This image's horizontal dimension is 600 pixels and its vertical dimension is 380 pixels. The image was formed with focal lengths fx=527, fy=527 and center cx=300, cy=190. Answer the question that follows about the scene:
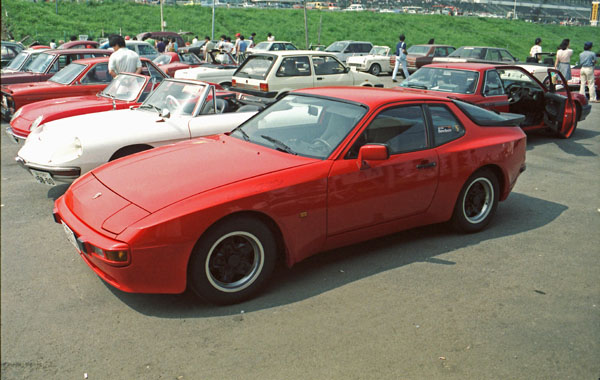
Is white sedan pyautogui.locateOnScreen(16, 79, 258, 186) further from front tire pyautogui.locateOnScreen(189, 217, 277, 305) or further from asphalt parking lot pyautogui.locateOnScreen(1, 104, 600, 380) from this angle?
front tire pyautogui.locateOnScreen(189, 217, 277, 305)

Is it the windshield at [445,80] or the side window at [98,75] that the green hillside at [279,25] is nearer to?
the side window at [98,75]

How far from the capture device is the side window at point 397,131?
4488 millimetres

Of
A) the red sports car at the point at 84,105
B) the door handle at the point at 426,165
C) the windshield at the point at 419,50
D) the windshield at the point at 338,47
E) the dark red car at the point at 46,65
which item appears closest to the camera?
the door handle at the point at 426,165

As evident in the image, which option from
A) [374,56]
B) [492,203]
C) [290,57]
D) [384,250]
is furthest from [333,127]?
[374,56]

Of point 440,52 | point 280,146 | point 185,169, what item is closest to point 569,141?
point 280,146

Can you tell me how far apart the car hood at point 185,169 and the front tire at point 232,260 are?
0.34 meters

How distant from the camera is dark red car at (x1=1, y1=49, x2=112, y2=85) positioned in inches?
441

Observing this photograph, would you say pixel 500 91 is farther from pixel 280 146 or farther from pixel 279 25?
pixel 279 25

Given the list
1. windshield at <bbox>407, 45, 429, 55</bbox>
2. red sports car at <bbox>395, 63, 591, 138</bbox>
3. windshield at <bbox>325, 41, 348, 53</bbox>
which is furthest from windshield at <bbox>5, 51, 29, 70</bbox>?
windshield at <bbox>325, 41, 348, 53</bbox>

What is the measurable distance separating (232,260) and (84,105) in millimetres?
5307

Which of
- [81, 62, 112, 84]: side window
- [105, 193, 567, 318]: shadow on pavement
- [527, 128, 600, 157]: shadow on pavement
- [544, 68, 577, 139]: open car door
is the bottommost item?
[527, 128, 600, 157]: shadow on pavement

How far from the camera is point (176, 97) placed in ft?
23.5

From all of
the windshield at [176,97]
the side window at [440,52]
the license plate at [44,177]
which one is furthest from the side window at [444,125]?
the side window at [440,52]

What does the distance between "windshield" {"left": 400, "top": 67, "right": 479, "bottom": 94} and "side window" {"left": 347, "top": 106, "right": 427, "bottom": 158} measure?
4.89m
